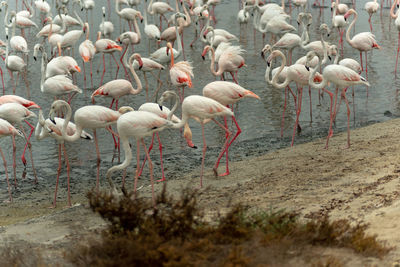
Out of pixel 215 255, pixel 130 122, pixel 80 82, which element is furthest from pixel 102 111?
pixel 80 82

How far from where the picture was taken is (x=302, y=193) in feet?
20.0

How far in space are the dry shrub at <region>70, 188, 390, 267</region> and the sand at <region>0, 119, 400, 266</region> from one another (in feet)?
0.56

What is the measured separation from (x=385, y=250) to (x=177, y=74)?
5.78 meters

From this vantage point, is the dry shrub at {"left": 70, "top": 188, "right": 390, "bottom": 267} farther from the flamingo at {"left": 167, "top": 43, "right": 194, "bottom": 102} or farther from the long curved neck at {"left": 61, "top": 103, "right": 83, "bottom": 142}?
the flamingo at {"left": 167, "top": 43, "right": 194, "bottom": 102}

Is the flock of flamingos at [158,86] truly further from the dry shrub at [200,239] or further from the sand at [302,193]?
the dry shrub at [200,239]

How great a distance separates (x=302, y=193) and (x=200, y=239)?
2.33m

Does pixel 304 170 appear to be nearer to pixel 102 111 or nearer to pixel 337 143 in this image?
pixel 337 143

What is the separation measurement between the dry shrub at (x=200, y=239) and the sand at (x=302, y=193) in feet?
0.56

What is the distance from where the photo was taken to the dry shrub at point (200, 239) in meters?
3.79

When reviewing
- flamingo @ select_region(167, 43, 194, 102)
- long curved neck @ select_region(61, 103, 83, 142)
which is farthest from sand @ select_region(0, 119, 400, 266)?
flamingo @ select_region(167, 43, 194, 102)

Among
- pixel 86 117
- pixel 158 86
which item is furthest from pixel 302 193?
pixel 158 86

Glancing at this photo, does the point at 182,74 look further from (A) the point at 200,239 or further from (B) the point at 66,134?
(A) the point at 200,239

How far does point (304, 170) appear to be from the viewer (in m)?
6.97

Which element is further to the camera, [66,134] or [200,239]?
[66,134]
